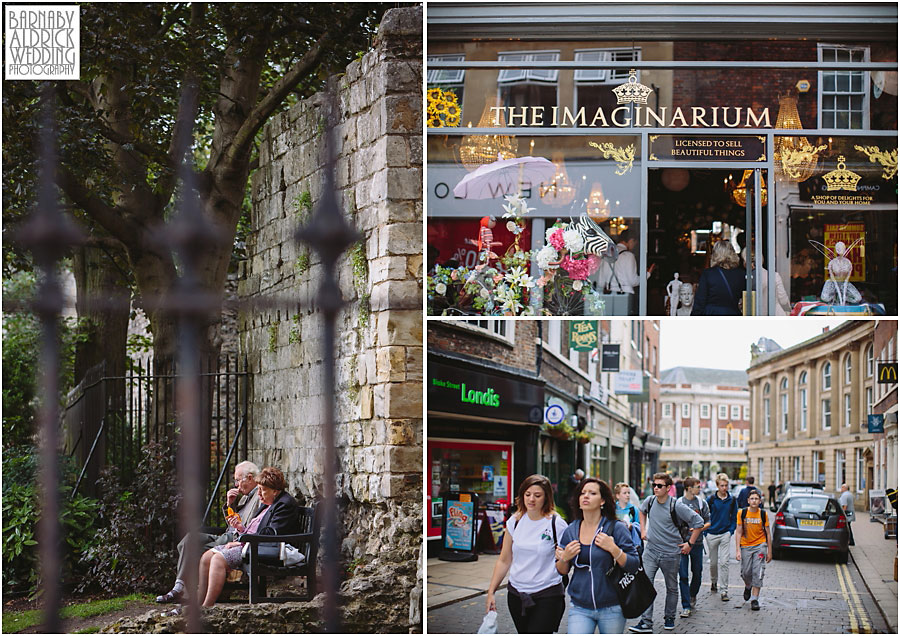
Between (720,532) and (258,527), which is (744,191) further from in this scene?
(258,527)

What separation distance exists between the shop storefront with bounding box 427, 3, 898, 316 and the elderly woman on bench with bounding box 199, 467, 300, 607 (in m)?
1.81

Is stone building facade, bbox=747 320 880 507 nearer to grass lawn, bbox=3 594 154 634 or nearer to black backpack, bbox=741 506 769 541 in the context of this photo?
black backpack, bbox=741 506 769 541

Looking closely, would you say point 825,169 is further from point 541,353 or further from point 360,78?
point 360,78

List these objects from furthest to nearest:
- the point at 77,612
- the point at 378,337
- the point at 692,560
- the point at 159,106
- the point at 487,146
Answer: the point at 159,106 < the point at 77,612 < the point at 378,337 < the point at 487,146 < the point at 692,560

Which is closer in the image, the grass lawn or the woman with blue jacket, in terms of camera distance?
the woman with blue jacket

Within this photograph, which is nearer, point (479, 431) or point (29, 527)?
point (479, 431)

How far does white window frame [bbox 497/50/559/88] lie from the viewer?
23.7ft

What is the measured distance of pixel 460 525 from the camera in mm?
7281

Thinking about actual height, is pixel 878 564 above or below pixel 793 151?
below

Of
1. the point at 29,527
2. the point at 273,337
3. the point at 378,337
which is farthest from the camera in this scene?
the point at 273,337

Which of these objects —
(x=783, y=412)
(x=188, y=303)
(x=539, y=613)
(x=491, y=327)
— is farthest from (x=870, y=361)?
(x=188, y=303)

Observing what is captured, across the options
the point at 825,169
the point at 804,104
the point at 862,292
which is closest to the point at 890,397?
the point at 862,292

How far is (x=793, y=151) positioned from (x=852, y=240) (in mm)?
791

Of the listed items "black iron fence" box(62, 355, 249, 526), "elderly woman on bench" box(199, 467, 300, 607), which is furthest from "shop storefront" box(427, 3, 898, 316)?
"black iron fence" box(62, 355, 249, 526)
